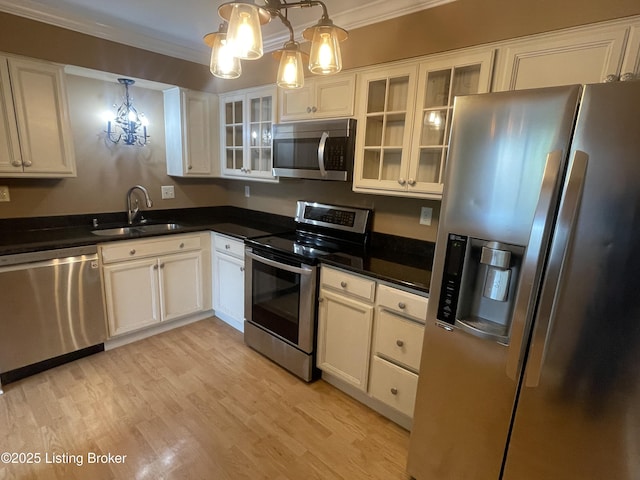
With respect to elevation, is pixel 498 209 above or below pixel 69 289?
above

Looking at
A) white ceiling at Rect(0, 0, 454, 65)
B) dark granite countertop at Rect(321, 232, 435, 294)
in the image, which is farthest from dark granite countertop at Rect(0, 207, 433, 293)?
white ceiling at Rect(0, 0, 454, 65)

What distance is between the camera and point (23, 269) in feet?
7.05

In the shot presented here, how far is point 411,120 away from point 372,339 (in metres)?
1.34

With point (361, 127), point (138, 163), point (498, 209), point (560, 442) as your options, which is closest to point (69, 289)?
point (138, 163)

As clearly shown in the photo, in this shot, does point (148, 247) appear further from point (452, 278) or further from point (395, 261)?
point (452, 278)

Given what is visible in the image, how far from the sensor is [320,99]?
2.40 metres

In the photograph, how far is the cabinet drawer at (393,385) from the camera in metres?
1.88

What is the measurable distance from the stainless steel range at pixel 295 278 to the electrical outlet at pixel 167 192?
53.7 inches

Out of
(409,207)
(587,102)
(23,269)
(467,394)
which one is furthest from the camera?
(409,207)

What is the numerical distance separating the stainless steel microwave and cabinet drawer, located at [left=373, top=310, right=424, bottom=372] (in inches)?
39.3

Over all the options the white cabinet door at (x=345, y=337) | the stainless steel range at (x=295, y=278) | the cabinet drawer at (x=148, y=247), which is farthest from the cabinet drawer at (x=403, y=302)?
the cabinet drawer at (x=148, y=247)

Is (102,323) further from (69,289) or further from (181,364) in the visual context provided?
(181,364)

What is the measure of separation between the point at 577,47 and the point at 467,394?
1.59 meters

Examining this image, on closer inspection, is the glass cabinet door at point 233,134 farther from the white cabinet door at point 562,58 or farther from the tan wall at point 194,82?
the white cabinet door at point 562,58
